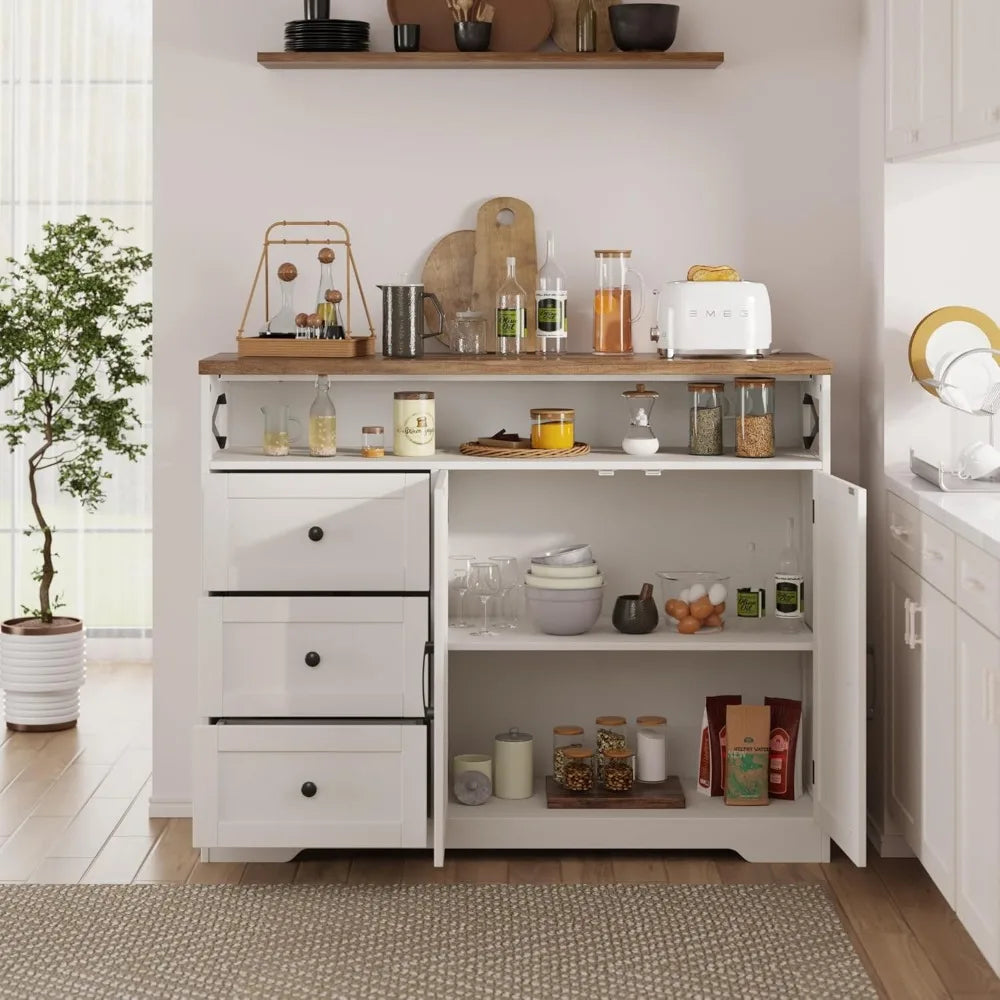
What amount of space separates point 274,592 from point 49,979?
950 millimetres

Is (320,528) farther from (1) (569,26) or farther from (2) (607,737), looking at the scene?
(1) (569,26)

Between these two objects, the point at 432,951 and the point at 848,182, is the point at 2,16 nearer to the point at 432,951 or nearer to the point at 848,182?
the point at 848,182

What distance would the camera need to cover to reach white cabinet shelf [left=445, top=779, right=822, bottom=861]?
3.46 metres

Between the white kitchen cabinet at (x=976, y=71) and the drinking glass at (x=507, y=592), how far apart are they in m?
1.43

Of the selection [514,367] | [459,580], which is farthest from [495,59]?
[459,580]

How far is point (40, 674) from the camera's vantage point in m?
4.58

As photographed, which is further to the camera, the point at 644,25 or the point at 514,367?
the point at 644,25

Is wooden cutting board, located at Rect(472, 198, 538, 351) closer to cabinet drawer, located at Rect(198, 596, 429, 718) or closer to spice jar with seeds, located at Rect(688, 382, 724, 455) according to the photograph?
spice jar with seeds, located at Rect(688, 382, 724, 455)

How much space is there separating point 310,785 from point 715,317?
1.42 metres

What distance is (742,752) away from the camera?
352 cm

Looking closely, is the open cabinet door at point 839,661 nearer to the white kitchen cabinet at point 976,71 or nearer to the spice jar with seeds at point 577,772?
the spice jar with seeds at point 577,772

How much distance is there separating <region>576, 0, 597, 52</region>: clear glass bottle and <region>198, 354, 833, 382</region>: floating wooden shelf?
0.78 metres

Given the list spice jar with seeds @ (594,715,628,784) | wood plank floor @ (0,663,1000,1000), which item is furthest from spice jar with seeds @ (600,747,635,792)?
wood plank floor @ (0,663,1000,1000)

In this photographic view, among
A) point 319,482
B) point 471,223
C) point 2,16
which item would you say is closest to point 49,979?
point 319,482
